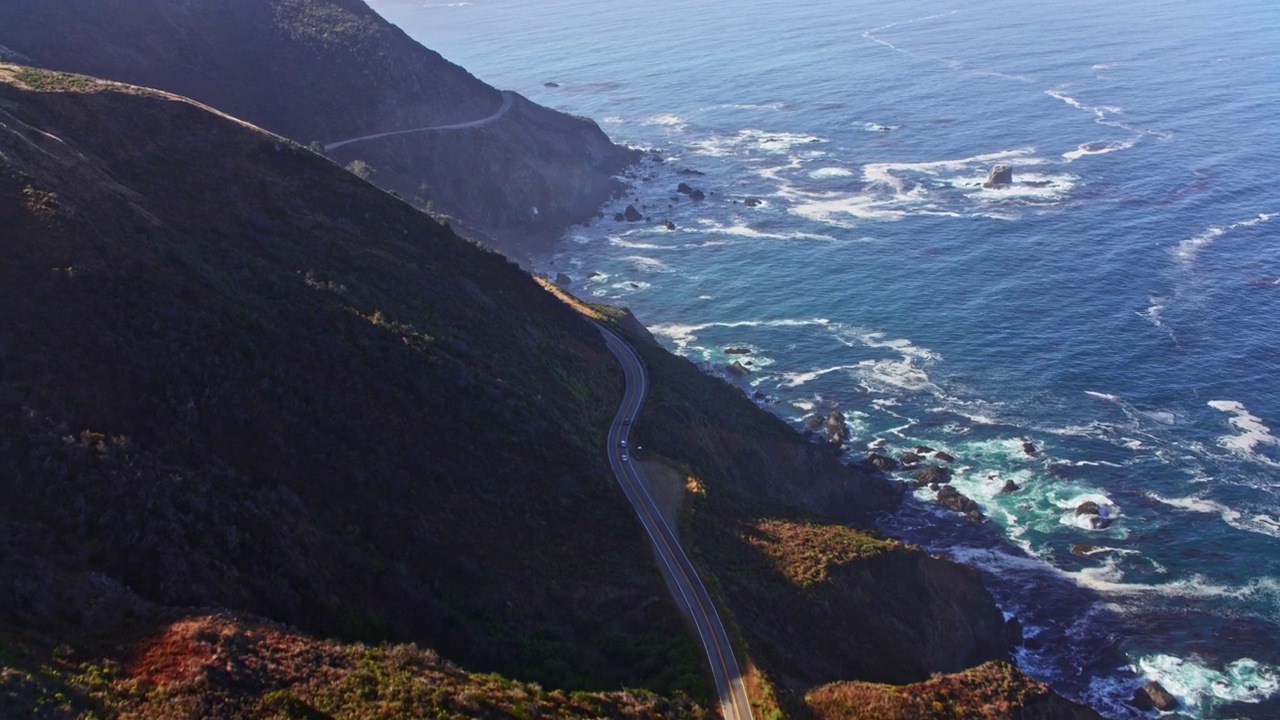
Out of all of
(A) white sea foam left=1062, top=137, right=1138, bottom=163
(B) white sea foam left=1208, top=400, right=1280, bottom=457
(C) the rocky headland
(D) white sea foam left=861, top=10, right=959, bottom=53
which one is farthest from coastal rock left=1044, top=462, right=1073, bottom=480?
(D) white sea foam left=861, top=10, right=959, bottom=53

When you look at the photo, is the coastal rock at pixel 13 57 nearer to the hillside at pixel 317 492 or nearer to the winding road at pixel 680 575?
the hillside at pixel 317 492

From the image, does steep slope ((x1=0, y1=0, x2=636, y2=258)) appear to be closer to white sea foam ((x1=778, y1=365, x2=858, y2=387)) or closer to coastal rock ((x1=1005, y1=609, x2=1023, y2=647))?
white sea foam ((x1=778, y1=365, x2=858, y2=387))

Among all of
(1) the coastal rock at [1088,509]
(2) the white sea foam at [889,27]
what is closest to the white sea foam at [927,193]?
(1) the coastal rock at [1088,509]

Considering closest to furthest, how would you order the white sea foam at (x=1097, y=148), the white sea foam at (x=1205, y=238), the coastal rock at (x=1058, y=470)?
the coastal rock at (x=1058, y=470) → the white sea foam at (x=1205, y=238) → the white sea foam at (x=1097, y=148)

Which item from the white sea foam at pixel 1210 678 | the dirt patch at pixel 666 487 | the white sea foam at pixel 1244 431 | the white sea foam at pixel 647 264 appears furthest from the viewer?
the white sea foam at pixel 647 264

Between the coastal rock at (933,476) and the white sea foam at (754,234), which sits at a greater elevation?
the white sea foam at (754,234)
